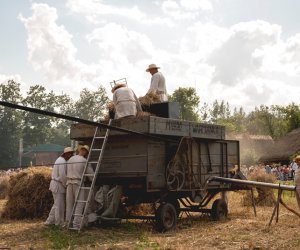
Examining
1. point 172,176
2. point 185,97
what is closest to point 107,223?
point 172,176

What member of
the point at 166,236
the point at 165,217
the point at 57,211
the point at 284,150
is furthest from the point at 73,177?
the point at 284,150

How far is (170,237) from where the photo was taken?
9.95 meters

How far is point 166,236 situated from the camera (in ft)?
33.4

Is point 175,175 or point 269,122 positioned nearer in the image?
point 175,175

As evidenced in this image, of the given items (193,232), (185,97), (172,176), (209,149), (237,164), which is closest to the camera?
(193,232)

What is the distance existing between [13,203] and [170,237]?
6410mm

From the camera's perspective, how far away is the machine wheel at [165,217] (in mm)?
10805

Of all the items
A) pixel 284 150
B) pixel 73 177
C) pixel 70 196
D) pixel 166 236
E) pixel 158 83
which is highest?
pixel 284 150

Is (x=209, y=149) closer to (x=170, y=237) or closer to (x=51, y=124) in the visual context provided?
(x=170, y=237)

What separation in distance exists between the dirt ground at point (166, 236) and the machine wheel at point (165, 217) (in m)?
0.17

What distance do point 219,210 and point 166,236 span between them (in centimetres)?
338

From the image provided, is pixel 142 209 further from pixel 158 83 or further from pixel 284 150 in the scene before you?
pixel 284 150

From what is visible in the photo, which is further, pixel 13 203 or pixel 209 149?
pixel 13 203

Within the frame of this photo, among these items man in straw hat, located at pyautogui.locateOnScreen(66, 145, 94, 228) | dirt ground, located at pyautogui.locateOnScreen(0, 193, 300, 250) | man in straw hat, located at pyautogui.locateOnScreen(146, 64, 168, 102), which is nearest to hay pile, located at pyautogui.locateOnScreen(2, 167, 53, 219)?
dirt ground, located at pyautogui.locateOnScreen(0, 193, 300, 250)
